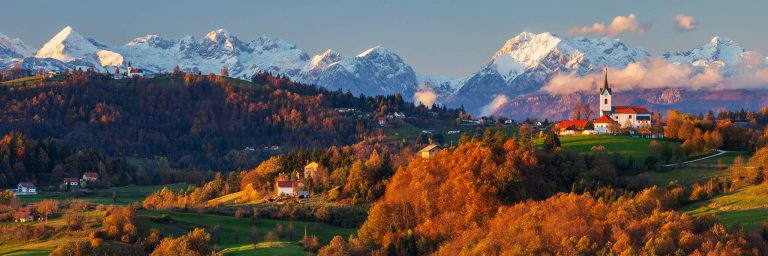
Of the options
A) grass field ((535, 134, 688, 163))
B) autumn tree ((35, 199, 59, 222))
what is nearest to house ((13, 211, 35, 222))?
autumn tree ((35, 199, 59, 222))

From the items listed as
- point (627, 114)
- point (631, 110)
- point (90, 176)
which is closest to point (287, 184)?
point (90, 176)

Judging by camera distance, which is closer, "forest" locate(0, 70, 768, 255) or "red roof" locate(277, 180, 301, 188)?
"forest" locate(0, 70, 768, 255)

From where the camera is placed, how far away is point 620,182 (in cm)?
10538

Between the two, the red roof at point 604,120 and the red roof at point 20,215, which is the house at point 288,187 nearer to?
the red roof at point 20,215

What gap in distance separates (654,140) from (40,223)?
69699 mm

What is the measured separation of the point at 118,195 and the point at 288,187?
25.8 meters

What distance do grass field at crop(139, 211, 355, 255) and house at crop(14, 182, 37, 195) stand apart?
4129 cm

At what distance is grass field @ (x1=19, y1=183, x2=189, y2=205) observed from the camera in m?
122

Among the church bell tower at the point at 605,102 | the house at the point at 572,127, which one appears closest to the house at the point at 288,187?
the house at the point at 572,127

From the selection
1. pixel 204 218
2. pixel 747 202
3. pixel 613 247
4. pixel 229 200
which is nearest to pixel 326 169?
pixel 229 200

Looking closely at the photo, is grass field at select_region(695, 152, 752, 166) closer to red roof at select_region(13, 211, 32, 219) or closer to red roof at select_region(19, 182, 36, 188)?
red roof at select_region(13, 211, 32, 219)

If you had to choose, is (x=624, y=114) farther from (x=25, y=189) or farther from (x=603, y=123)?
(x=25, y=189)

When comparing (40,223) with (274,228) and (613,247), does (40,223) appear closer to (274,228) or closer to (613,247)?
(274,228)

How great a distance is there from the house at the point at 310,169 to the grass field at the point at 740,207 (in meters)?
47.5
